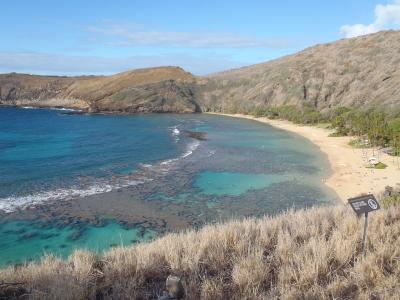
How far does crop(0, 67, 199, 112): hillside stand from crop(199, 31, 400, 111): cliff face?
7231mm

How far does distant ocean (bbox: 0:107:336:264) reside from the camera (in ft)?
55.7

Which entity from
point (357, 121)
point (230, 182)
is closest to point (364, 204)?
point (230, 182)

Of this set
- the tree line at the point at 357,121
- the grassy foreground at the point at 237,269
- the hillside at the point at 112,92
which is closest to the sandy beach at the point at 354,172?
the tree line at the point at 357,121

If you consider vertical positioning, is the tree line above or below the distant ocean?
above

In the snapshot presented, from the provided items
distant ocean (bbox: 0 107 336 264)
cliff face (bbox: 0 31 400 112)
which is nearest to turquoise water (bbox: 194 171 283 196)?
distant ocean (bbox: 0 107 336 264)

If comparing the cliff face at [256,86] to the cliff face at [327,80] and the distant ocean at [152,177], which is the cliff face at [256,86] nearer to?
the cliff face at [327,80]

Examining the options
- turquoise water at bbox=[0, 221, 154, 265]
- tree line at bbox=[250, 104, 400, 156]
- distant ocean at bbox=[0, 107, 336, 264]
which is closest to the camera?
turquoise water at bbox=[0, 221, 154, 265]

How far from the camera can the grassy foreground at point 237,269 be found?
236 inches

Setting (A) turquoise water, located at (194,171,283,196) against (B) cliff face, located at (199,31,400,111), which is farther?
(B) cliff face, located at (199,31,400,111)

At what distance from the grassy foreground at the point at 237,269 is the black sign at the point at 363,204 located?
2.06 feet

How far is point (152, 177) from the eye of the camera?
26.6m

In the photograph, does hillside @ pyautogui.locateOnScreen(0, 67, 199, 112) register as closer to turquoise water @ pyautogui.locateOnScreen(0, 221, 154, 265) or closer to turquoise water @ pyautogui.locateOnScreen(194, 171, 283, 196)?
turquoise water @ pyautogui.locateOnScreen(194, 171, 283, 196)

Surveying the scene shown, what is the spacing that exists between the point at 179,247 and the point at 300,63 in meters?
88.4

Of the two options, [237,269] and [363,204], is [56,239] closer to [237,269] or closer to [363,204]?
[237,269]
